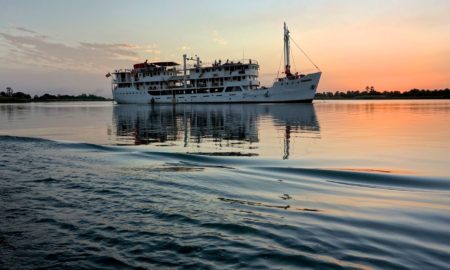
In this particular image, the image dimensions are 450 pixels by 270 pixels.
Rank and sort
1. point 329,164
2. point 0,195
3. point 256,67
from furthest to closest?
point 256,67, point 329,164, point 0,195

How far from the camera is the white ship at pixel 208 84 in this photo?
262ft

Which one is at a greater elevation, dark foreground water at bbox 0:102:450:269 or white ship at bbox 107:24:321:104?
white ship at bbox 107:24:321:104

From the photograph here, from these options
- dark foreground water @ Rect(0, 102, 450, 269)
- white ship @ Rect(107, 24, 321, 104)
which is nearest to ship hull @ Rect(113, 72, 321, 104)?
white ship @ Rect(107, 24, 321, 104)

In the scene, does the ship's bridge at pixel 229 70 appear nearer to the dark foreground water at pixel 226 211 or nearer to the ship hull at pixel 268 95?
the ship hull at pixel 268 95

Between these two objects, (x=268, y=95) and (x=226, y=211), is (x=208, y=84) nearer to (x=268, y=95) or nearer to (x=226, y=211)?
(x=268, y=95)

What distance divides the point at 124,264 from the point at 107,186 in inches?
152

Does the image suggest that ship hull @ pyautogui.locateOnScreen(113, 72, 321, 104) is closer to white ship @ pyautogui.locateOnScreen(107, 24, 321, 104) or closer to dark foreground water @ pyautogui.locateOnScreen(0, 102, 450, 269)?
white ship @ pyautogui.locateOnScreen(107, 24, 321, 104)

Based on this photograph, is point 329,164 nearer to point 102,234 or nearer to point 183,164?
point 183,164

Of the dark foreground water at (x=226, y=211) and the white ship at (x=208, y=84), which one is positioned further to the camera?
the white ship at (x=208, y=84)

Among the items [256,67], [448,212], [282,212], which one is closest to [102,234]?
[282,212]

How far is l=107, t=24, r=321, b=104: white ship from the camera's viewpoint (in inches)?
3142

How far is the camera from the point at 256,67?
279ft

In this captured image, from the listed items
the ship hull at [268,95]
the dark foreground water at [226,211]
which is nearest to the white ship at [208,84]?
the ship hull at [268,95]

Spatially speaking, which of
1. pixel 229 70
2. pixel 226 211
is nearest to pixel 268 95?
pixel 229 70
